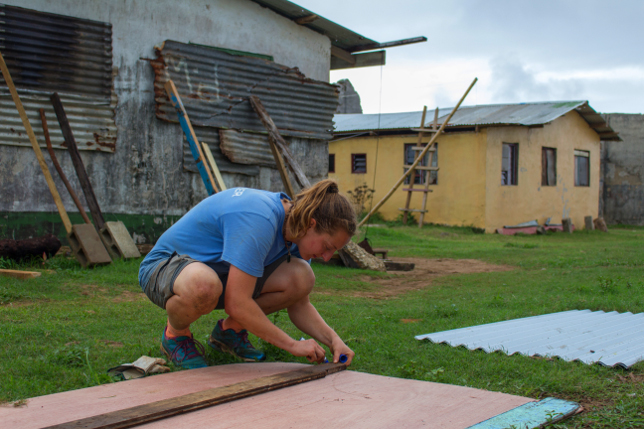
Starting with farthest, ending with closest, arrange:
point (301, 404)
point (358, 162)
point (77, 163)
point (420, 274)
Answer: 1. point (358, 162)
2. point (420, 274)
3. point (77, 163)
4. point (301, 404)

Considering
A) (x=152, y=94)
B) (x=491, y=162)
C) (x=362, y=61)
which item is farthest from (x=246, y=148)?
(x=491, y=162)

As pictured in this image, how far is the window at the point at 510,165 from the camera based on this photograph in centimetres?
1588

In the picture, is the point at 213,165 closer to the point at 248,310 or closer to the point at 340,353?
the point at 340,353

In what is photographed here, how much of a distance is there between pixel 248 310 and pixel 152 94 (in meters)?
6.14

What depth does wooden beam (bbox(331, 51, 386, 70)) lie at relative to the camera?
11.1m

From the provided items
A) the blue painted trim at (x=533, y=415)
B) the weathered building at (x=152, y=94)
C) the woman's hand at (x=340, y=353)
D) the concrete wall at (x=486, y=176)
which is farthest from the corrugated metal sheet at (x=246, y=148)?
the blue painted trim at (x=533, y=415)

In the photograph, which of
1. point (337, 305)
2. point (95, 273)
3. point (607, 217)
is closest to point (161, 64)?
point (95, 273)

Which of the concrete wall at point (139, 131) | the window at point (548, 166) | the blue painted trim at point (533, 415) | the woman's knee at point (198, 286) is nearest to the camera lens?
the blue painted trim at point (533, 415)

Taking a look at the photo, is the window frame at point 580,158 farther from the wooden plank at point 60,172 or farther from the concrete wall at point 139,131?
the wooden plank at point 60,172

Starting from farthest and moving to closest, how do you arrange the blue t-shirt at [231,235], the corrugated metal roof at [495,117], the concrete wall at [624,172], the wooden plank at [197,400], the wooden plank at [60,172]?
the concrete wall at [624,172] → the corrugated metal roof at [495,117] → the wooden plank at [60,172] → the blue t-shirt at [231,235] → the wooden plank at [197,400]

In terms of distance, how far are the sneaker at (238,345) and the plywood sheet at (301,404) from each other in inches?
12.3

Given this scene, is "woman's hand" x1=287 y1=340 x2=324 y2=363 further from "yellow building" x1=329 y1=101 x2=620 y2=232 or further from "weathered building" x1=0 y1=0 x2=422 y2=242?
"yellow building" x1=329 y1=101 x2=620 y2=232

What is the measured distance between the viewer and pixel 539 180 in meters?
16.5

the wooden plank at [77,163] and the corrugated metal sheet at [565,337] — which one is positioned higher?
the wooden plank at [77,163]
